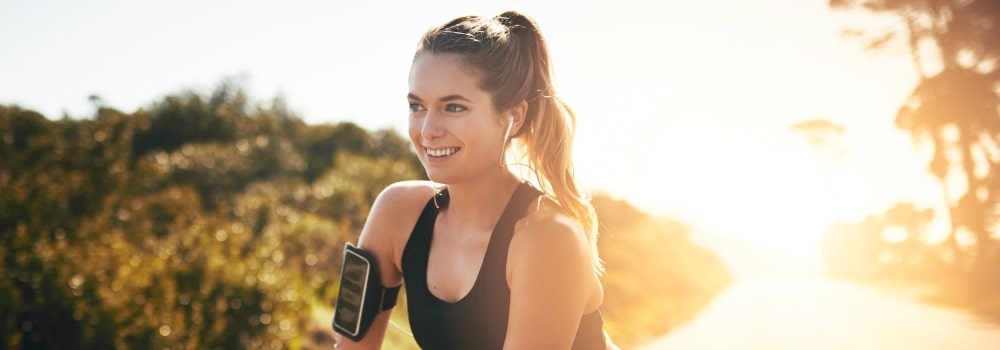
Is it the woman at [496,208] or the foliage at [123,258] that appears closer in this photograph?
the woman at [496,208]

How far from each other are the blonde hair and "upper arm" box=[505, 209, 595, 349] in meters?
0.20

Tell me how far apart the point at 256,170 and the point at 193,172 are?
9.65 ft

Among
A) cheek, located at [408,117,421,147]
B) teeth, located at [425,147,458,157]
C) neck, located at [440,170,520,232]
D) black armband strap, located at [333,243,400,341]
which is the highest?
cheek, located at [408,117,421,147]

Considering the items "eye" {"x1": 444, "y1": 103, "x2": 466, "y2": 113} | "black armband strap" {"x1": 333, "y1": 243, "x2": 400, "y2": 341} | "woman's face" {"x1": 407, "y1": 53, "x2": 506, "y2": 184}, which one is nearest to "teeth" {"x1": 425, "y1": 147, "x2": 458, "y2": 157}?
"woman's face" {"x1": 407, "y1": 53, "x2": 506, "y2": 184}

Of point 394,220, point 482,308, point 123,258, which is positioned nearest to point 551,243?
point 482,308

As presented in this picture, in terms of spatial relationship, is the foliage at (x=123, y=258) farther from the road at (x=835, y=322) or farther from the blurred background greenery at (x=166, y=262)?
the road at (x=835, y=322)

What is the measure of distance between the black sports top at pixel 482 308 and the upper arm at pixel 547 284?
0.08 metres

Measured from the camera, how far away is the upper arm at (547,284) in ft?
5.79

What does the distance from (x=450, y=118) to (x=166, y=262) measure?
560 centimetres

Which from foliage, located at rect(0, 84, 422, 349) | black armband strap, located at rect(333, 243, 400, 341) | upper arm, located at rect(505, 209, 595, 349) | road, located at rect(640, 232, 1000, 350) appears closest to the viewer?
upper arm, located at rect(505, 209, 595, 349)

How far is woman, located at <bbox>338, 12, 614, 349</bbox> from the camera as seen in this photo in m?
1.79

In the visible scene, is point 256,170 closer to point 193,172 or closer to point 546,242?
point 193,172

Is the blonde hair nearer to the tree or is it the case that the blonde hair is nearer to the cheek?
the cheek

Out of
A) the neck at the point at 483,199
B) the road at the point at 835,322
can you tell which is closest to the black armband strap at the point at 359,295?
the neck at the point at 483,199
